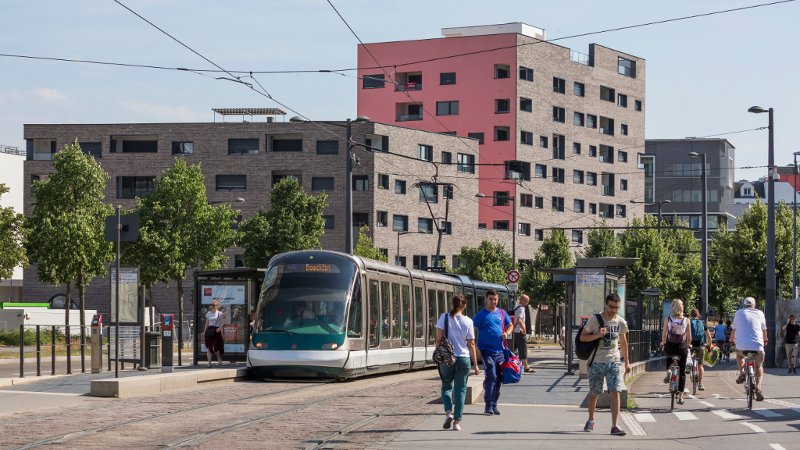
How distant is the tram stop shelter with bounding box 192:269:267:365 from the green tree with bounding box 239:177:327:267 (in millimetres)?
26910

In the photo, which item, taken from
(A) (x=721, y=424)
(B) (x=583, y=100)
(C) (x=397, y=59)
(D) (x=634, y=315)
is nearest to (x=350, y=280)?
(A) (x=721, y=424)

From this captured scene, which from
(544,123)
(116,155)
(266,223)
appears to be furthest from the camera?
(544,123)

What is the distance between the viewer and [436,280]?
25812mm

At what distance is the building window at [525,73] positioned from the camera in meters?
79.2

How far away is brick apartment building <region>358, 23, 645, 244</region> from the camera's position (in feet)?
259

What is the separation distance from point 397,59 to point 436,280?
189 feet

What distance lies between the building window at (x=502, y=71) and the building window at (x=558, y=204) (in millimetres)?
11300

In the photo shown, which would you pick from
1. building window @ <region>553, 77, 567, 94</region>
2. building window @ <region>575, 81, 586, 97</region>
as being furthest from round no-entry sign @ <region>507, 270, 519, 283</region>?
building window @ <region>575, 81, 586, 97</region>

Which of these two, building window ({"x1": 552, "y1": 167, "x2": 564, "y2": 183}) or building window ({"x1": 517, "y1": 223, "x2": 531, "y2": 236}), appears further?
building window ({"x1": 552, "y1": 167, "x2": 564, "y2": 183})

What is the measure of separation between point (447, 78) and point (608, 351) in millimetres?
70751

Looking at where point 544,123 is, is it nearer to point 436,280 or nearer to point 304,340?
point 436,280

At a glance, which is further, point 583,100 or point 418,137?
point 583,100

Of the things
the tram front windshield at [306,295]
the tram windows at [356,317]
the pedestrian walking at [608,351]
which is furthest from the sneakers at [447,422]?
the tram windows at [356,317]

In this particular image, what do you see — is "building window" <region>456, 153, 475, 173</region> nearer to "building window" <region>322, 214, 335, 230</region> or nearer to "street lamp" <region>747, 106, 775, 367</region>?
"building window" <region>322, 214, 335, 230</region>
